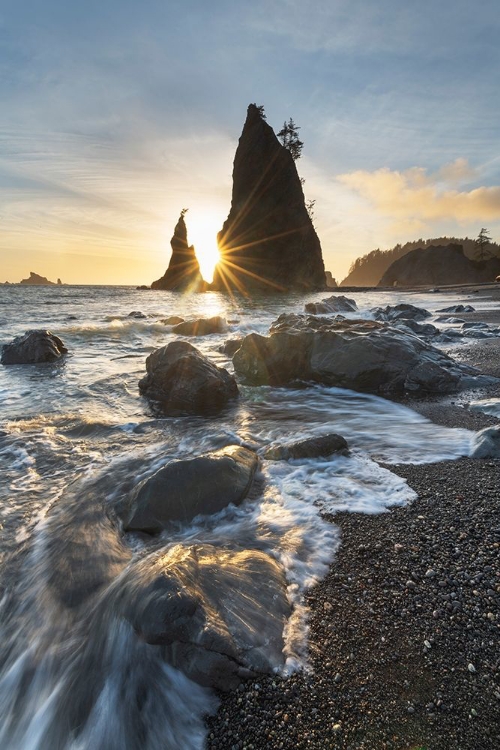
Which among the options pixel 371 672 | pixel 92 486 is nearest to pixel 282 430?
pixel 92 486

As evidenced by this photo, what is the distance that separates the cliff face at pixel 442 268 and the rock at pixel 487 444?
79.2 metres

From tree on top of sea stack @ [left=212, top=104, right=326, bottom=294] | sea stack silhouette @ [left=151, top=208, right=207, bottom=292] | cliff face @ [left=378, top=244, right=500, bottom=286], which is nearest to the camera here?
tree on top of sea stack @ [left=212, top=104, right=326, bottom=294]

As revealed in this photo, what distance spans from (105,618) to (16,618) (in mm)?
764

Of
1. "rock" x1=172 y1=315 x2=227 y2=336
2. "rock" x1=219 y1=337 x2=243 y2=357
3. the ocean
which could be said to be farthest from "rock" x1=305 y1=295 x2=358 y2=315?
the ocean

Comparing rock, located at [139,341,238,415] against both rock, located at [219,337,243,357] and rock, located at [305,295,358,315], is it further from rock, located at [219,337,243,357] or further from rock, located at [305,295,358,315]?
rock, located at [305,295,358,315]

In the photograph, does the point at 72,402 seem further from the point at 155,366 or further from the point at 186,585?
the point at 186,585

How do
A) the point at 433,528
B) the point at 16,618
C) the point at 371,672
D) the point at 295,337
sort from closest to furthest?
1. the point at 371,672
2. the point at 16,618
3. the point at 433,528
4. the point at 295,337

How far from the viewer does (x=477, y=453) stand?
4004 mm

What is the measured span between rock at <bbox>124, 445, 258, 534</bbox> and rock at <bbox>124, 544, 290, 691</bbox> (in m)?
0.76

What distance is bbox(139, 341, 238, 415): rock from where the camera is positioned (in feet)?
21.6

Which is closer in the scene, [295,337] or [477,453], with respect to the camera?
[477,453]

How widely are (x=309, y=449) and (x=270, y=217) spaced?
6604cm

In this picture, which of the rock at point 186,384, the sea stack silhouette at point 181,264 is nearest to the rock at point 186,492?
the rock at point 186,384

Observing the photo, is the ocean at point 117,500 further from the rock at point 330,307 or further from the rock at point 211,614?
the rock at point 330,307
